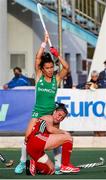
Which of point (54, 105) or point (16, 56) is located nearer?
point (54, 105)

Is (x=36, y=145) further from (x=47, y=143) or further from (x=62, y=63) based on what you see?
(x=62, y=63)

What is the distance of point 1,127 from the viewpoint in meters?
19.0

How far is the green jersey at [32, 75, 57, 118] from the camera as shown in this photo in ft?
41.0

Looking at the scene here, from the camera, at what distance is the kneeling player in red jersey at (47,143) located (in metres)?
12.4

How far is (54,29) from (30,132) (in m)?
21.6

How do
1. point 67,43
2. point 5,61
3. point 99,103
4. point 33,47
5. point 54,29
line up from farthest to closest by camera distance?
point 67,43, point 54,29, point 33,47, point 5,61, point 99,103

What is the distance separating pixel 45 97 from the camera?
1251 centimetres

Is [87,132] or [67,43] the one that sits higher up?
[67,43]


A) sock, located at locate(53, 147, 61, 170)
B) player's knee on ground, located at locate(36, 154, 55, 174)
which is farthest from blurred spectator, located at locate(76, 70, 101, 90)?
player's knee on ground, located at locate(36, 154, 55, 174)

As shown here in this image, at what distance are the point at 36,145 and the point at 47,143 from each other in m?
0.16

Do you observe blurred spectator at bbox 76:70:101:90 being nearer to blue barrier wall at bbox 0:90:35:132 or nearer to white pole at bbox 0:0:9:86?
blue barrier wall at bbox 0:90:35:132

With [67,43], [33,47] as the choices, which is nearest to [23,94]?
[33,47]

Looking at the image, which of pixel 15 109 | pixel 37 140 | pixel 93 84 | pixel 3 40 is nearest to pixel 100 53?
pixel 93 84

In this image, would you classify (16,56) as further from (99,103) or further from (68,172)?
(68,172)
